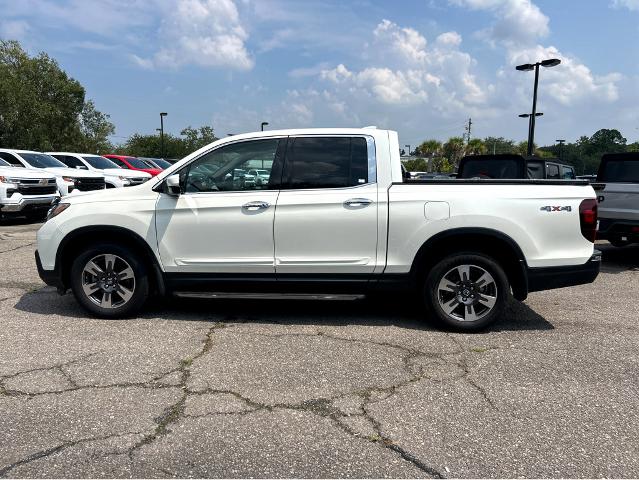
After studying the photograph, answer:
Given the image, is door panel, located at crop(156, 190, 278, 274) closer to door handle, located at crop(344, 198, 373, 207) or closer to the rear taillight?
door handle, located at crop(344, 198, 373, 207)

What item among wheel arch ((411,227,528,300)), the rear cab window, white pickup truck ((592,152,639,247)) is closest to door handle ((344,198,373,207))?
wheel arch ((411,227,528,300))

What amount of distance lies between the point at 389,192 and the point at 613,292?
156 inches

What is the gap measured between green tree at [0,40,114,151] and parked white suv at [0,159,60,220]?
85.2 feet

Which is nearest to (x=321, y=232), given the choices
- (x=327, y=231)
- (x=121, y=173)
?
(x=327, y=231)

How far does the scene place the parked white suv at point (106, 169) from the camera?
51.7 ft

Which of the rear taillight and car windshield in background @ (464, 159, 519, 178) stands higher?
car windshield in background @ (464, 159, 519, 178)

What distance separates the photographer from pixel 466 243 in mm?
4844

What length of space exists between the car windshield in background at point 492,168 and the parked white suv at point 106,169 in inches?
406

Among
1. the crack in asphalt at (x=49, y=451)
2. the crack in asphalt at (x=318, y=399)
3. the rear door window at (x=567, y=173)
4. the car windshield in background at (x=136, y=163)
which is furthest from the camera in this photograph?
the car windshield in background at (x=136, y=163)

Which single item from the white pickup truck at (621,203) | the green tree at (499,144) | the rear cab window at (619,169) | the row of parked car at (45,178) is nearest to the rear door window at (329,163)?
the white pickup truck at (621,203)

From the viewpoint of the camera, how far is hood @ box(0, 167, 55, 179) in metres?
12.4

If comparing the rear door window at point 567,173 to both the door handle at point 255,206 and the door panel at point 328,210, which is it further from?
the door handle at point 255,206

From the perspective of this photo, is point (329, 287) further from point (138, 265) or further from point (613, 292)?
point (613, 292)

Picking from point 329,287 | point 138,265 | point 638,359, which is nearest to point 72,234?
point 138,265
